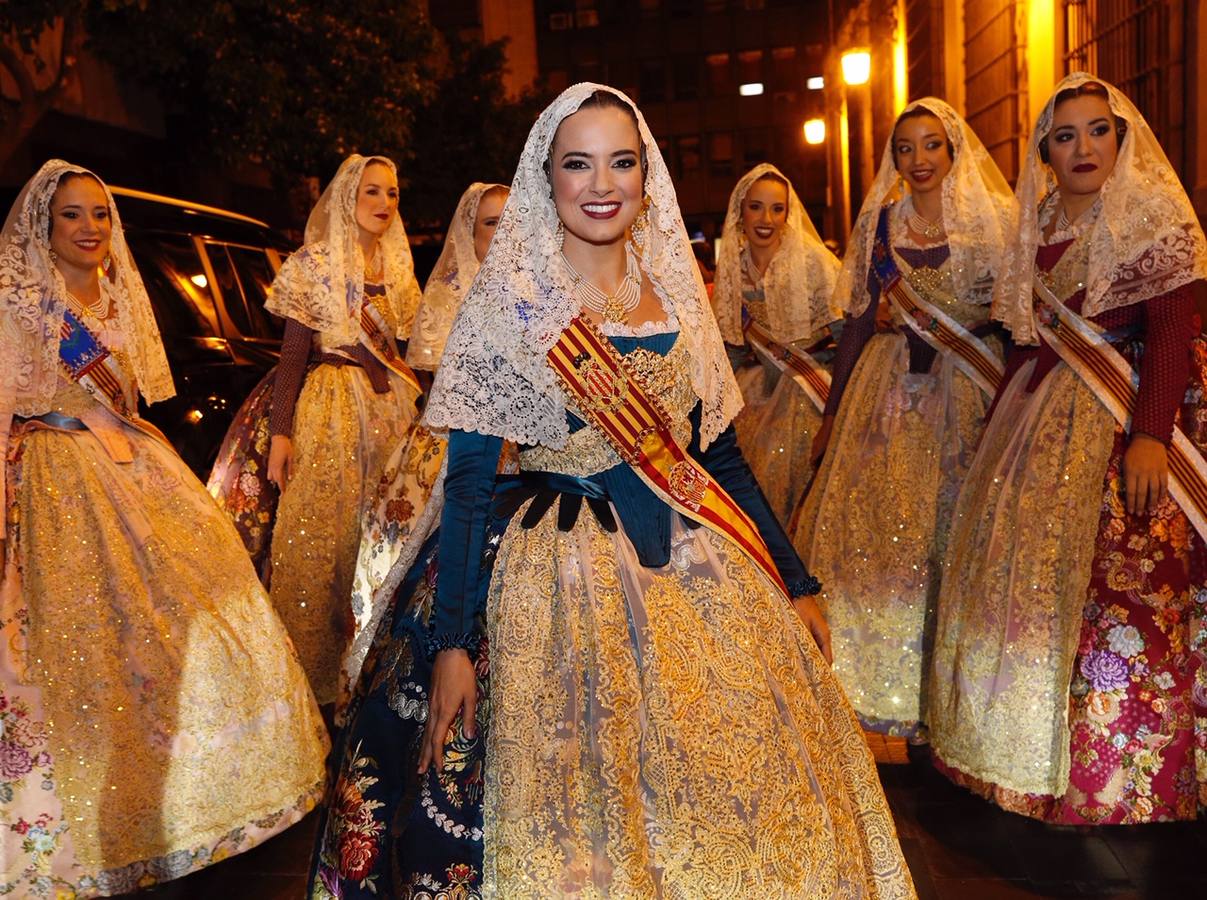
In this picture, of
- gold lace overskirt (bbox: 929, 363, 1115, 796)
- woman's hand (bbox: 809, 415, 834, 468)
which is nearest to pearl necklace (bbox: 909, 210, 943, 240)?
woman's hand (bbox: 809, 415, 834, 468)

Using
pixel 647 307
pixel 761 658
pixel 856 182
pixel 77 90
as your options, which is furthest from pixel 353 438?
pixel 856 182

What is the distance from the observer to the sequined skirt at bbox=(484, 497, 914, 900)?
93.6 inches

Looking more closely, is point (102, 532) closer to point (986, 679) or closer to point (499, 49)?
point (986, 679)

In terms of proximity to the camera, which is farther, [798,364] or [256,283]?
[256,283]

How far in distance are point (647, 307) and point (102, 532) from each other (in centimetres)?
220

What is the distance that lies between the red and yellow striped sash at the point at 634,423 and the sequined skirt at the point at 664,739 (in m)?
0.05

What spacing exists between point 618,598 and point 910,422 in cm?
298

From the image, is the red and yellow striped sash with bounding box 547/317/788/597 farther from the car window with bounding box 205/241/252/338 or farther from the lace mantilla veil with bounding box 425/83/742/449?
the car window with bounding box 205/241/252/338

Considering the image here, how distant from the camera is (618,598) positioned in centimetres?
260

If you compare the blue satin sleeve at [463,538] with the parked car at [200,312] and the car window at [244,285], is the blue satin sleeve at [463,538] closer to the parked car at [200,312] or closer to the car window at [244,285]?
the parked car at [200,312]

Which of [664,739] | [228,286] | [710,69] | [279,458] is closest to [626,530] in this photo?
[664,739]

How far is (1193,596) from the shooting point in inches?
161

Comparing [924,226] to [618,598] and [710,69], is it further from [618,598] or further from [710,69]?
[710,69]

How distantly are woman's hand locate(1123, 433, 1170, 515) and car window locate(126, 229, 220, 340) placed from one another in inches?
191
